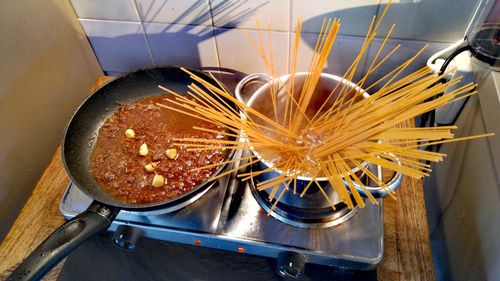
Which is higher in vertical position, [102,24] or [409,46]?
[102,24]

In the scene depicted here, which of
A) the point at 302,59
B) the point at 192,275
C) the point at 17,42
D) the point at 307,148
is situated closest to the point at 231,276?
the point at 192,275

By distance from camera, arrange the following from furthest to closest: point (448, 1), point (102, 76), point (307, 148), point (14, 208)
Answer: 1. point (102, 76)
2. point (14, 208)
3. point (448, 1)
4. point (307, 148)

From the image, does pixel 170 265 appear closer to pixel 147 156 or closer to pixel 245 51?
pixel 147 156

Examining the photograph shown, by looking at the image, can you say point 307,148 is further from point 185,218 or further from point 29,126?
point 29,126

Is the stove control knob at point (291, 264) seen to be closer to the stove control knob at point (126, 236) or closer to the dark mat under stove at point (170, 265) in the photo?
the dark mat under stove at point (170, 265)

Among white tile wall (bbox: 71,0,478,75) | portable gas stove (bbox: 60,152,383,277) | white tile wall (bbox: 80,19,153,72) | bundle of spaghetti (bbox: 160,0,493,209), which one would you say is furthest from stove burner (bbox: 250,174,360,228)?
white tile wall (bbox: 80,19,153,72)

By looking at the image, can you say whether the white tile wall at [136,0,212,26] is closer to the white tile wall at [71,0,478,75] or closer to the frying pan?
the white tile wall at [71,0,478,75]
